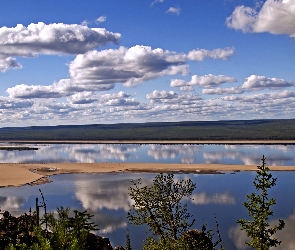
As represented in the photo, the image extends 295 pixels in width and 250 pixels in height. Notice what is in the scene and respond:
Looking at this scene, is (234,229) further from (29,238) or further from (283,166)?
(283,166)

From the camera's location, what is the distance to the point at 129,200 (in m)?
55.9

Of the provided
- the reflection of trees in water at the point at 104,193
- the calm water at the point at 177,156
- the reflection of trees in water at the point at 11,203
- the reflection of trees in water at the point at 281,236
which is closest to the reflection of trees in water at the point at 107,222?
the reflection of trees in water at the point at 104,193

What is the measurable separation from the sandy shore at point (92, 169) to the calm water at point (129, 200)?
542 cm

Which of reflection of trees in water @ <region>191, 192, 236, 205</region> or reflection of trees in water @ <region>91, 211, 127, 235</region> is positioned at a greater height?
reflection of trees in water @ <region>191, 192, 236, 205</region>

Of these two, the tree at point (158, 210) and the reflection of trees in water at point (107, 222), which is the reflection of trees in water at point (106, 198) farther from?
the tree at point (158, 210)

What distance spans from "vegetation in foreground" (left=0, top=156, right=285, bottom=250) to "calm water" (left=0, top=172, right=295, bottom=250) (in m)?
10.4

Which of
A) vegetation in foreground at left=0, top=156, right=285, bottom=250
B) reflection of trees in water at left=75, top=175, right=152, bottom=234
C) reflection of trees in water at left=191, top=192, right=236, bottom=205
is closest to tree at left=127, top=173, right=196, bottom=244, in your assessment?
vegetation in foreground at left=0, top=156, right=285, bottom=250

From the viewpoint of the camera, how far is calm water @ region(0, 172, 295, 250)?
4066 centimetres

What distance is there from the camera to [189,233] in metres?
29.0

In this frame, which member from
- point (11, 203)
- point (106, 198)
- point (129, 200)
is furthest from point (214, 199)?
point (11, 203)

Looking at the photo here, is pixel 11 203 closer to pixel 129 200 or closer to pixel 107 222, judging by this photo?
pixel 129 200

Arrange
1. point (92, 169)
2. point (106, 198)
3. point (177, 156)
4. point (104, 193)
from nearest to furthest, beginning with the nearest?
point (106, 198)
point (104, 193)
point (92, 169)
point (177, 156)

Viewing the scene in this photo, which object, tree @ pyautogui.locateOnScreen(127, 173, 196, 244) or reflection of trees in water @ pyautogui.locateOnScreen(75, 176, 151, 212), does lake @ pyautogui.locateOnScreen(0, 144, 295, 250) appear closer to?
reflection of trees in water @ pyautogui.locateOnScreen(75, 176, 151, 212)

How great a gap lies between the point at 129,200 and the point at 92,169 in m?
41.1
